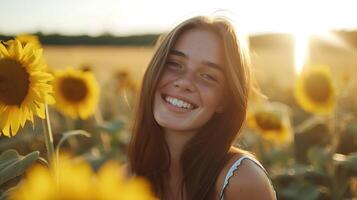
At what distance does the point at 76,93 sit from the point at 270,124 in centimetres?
146

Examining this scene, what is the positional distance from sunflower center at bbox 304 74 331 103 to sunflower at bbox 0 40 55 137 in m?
2.91

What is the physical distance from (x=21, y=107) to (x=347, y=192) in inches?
107

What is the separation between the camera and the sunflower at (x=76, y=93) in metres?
4.58

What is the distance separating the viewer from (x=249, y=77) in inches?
89.6

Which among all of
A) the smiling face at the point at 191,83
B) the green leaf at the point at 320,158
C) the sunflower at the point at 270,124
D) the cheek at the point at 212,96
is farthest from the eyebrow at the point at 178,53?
the sunflower at the point at 270,124

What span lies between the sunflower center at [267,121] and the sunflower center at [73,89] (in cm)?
130

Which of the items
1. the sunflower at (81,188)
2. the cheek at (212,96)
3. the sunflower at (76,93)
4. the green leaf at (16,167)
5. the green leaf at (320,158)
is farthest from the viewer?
the sunflower at (76,93)

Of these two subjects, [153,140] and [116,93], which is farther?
[116,93]

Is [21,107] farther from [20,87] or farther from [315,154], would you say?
[315,154]

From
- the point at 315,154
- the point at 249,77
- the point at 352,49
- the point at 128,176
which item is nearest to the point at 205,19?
the point at 249,77

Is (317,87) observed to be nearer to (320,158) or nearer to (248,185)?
(320,158)

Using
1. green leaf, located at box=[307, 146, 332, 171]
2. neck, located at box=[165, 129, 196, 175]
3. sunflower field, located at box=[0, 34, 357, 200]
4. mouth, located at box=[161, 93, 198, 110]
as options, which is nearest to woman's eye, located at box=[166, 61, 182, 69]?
mouth, located at box=[161, 93, 198, 110]

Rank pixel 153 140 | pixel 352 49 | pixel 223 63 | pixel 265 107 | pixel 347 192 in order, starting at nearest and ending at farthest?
pixel 223 63
pixel 153 140
pixel 347 192
pixel 265 107
pixel 352 49

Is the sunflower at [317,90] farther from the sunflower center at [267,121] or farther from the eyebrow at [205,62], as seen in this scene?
the eyebrow at [205,62]
